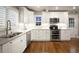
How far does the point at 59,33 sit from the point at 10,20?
1.26 meters

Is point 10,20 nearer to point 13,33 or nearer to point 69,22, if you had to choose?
point 13,33

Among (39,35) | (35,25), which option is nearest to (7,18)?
(35,25)

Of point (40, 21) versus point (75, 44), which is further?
point (40, 21)

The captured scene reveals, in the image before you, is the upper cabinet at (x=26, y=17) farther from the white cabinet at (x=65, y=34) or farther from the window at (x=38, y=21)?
the white cabinet at (x=65, y=34)

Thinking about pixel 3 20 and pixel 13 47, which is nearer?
pixel 13 47

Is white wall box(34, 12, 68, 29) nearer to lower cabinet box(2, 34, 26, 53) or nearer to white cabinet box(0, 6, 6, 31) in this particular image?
lower cabinet box(2, 34, 26, 53)

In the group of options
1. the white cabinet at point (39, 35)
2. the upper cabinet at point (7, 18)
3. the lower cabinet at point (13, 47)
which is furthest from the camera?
the upper cabinet at point (7, 18)

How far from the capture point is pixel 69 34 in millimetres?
2629

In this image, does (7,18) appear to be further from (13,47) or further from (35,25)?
(13,47)

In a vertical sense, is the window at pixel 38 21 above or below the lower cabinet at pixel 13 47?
above

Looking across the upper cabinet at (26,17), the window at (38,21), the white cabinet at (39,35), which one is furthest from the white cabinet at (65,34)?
the upper cabinet at (26,17)

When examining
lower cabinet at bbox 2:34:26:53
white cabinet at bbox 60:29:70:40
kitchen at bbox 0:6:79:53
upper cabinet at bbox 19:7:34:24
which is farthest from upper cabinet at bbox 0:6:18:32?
white cabinet at bbox 60:29:70:40
